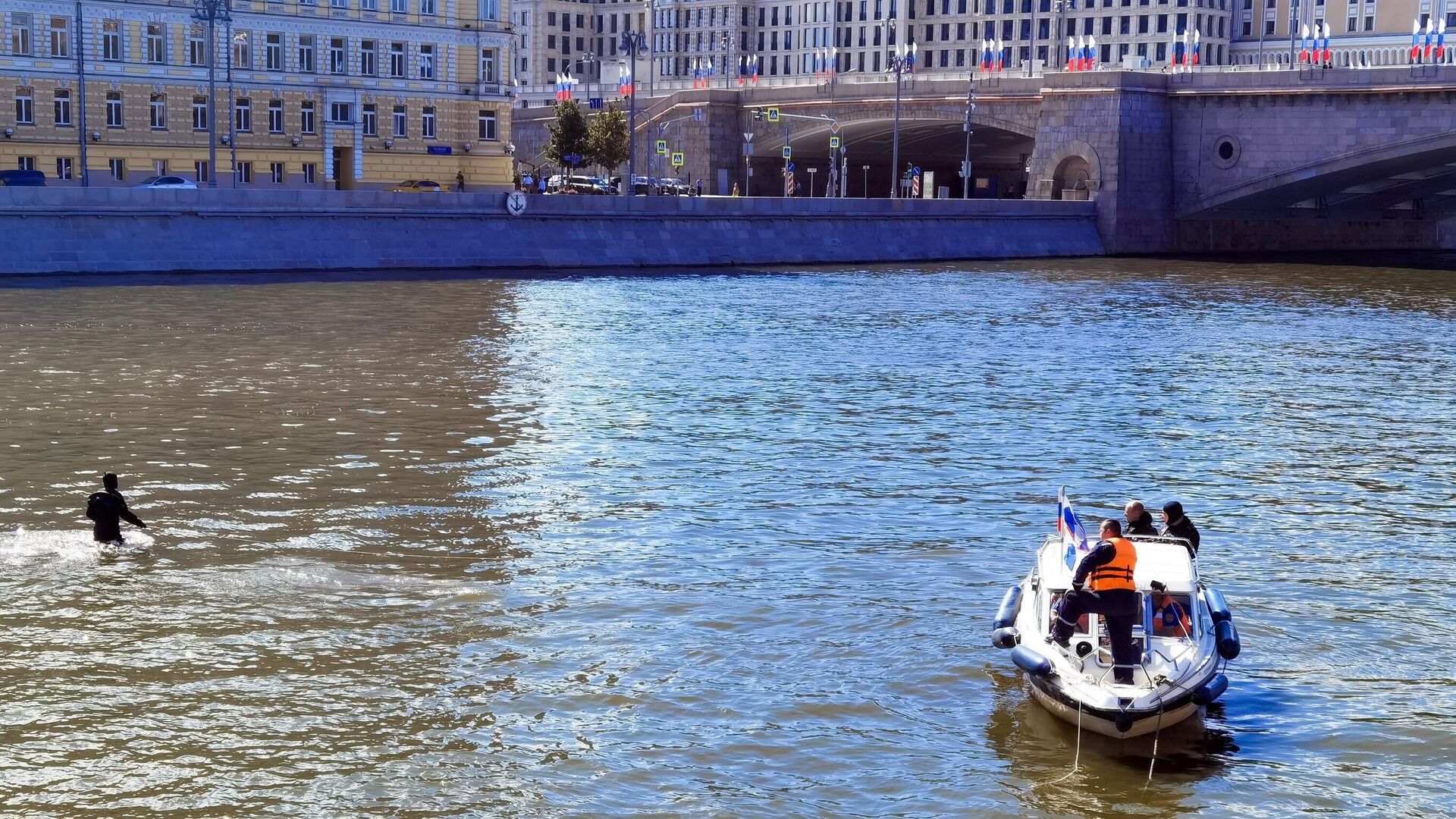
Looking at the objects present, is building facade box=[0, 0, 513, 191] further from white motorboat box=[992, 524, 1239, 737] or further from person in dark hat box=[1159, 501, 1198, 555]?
white motorboat box=[992, 524, 1239, 737]

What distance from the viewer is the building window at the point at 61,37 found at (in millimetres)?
75812

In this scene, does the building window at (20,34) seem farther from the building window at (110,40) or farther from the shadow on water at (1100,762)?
the shadow on water at (1100,762)

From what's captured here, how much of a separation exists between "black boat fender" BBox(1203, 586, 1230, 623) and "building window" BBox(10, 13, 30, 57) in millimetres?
68580

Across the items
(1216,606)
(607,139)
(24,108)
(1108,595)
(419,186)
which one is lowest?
(1216,606)

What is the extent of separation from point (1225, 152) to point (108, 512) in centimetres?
7822

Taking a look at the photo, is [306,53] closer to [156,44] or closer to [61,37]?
[156,44]

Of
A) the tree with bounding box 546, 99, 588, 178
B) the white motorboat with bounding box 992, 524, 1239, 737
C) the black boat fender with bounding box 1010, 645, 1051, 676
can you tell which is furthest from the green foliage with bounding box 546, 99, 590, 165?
the black boat fender with bounding box 1010, 645, 1051, 676

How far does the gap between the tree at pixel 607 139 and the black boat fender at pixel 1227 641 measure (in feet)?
299

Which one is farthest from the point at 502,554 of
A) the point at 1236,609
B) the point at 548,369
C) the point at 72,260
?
the point at 72,260

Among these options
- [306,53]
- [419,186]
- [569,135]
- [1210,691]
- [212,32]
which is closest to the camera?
[1210,691]

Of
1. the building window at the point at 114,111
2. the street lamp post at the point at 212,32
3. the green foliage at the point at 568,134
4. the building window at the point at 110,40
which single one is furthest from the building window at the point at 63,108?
the green foliage at the point at 568,134

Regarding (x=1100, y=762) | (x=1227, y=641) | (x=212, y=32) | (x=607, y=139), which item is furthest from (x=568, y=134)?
(x=1100, y=762)

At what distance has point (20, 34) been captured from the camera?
7506 centimetres

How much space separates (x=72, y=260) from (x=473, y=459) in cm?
3551
